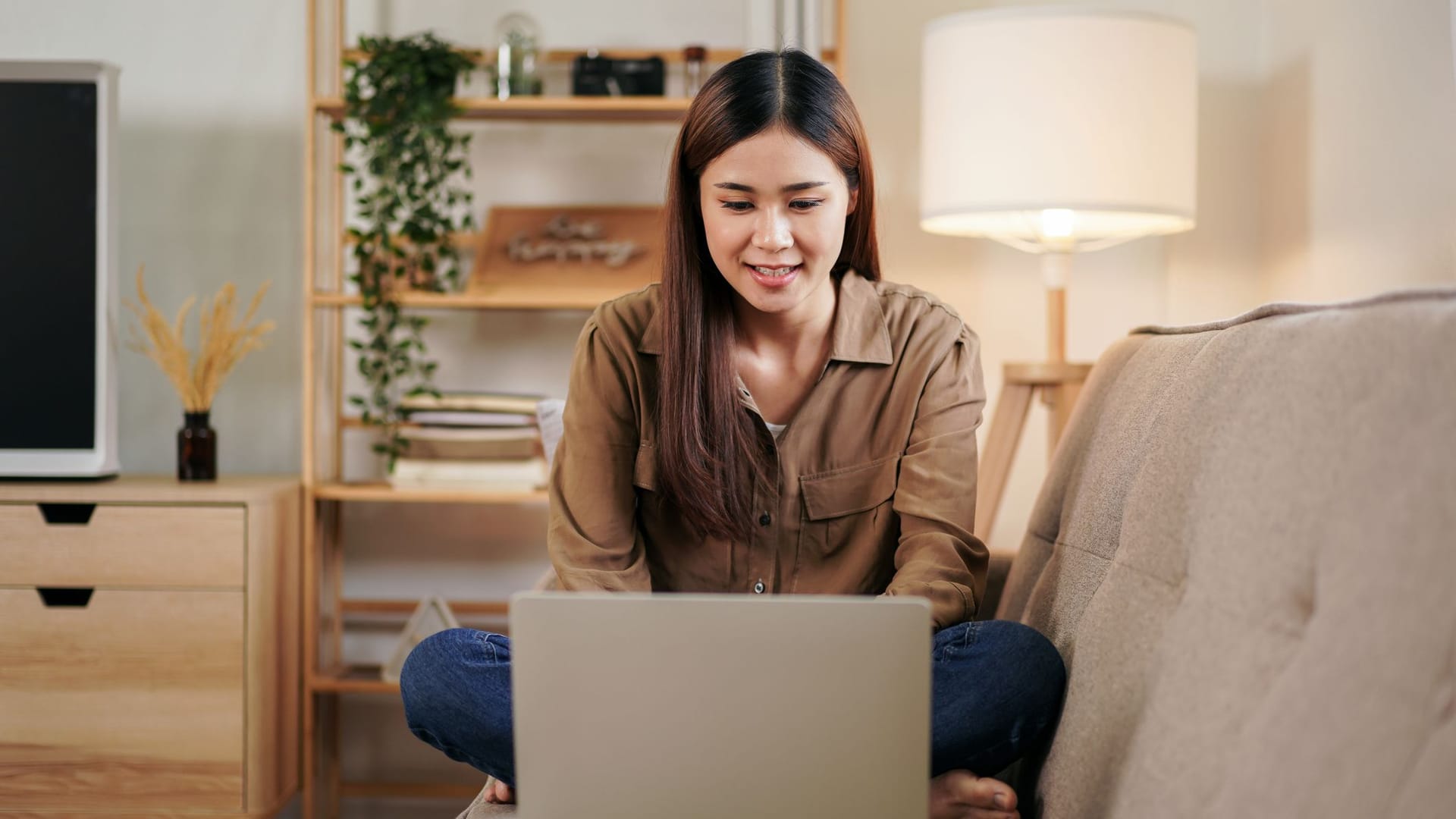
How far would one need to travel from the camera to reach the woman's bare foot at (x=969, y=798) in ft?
3.67

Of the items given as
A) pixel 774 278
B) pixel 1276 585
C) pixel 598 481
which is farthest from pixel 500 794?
pixel 1276 585

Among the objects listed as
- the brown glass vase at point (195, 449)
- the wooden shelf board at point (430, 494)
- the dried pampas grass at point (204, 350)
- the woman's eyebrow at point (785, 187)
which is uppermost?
the woman's eyebrow at point (785, 187)

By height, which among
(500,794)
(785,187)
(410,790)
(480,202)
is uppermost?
(480,202)

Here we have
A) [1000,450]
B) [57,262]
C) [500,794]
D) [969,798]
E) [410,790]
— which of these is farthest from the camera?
[410,790]

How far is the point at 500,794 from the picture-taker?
124cm

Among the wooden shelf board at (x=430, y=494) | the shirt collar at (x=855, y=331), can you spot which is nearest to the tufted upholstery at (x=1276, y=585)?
the shirt collar at (x=855, y=331)

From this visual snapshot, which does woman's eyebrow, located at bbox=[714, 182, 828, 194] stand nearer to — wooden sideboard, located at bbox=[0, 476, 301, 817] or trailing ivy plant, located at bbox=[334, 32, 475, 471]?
trailing ivy plant, located at bbox=[334, 32, 475, 471]

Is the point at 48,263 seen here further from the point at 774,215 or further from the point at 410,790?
the point at 774,215

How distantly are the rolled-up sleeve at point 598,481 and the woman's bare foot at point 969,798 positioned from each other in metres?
0.44

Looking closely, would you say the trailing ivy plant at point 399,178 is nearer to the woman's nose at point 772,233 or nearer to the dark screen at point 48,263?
the dark screen at point 48,263

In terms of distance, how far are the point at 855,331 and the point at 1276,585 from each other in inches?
29.8

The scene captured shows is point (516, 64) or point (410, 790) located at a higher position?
point (516, 64)

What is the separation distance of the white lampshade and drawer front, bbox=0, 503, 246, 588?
1.44 meters

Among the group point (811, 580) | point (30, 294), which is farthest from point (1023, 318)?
point (30, 294)
